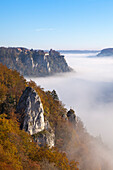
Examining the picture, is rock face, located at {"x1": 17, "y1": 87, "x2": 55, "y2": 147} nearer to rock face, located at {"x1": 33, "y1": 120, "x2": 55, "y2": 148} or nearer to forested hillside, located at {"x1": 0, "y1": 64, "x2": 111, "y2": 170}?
rock face, located at {"x1": 33, "y1": 120, "x2": 55, "y2": 148}

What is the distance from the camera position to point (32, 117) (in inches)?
1436

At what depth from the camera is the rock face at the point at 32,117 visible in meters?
35.4

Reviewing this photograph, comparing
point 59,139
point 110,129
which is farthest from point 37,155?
point 110,129

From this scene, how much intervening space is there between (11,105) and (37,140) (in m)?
8.69

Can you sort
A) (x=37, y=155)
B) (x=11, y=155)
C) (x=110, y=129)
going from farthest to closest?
(x=110, y=129), (x=37, y=155), (x=11, y=155)

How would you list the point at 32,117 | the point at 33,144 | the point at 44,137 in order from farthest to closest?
the point at 44,137
the point at 32,117
the point at 33,144

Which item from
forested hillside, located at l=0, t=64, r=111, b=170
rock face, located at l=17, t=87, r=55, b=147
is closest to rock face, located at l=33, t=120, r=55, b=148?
rock face, located at l=17, t=87, r=55, b=147

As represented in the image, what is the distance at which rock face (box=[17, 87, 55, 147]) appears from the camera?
35.4 m

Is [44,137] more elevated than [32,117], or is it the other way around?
[32,117]

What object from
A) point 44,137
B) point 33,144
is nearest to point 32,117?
point 44,137

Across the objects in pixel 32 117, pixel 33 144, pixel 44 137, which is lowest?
pixel 44 137

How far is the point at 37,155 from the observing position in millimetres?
26562

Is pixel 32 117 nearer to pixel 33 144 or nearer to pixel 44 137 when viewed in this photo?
pixel 44 137

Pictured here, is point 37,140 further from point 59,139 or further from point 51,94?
point 51,94
